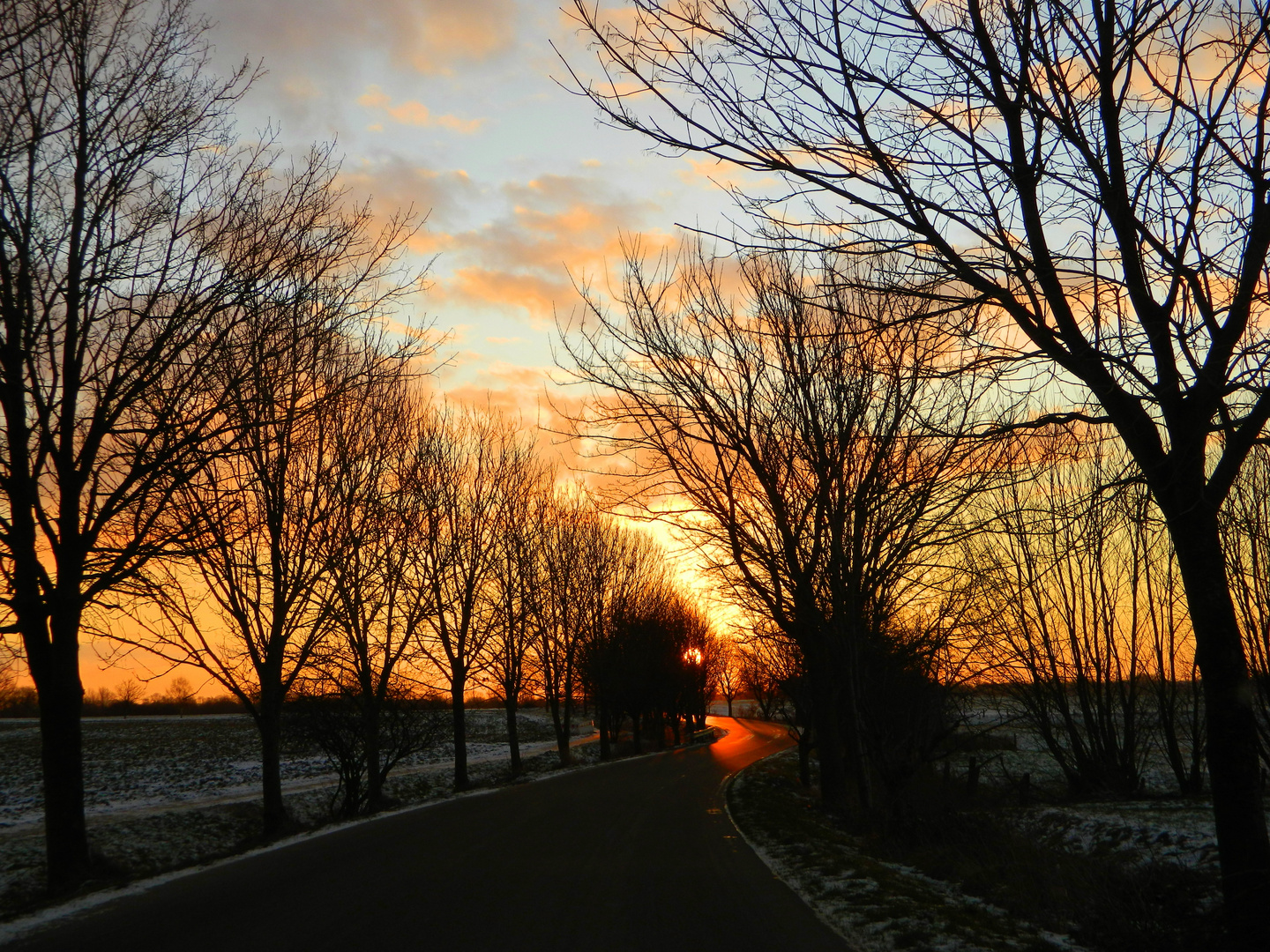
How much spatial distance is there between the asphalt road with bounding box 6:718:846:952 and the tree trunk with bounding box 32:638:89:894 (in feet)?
4.64

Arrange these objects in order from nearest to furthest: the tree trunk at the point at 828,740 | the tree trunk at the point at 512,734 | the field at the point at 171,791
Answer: the field at the point at 171,791, the tree trunk at the point at 828,740, the tree trunk at the point at 512,734

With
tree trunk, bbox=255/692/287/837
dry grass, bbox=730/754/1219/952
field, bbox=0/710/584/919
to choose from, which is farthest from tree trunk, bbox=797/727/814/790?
tree trunk, bbox=255/692/287/837

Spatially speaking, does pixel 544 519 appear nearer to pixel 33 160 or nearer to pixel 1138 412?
pixel 33 160

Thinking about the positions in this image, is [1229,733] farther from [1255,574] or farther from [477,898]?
[1255,574]

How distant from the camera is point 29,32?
9117 mm

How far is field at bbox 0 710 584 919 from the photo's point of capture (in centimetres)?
1548

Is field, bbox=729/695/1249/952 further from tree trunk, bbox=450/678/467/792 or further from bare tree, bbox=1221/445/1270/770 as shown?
tree trunk, bbox=450/678/467/792

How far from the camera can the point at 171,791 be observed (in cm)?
2845

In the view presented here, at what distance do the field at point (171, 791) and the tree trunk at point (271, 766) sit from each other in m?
0.82

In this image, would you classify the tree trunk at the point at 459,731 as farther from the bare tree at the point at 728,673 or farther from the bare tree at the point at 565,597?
the bare tree at the point at 728,673

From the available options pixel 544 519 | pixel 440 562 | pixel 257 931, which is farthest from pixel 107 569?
pixel 544 519

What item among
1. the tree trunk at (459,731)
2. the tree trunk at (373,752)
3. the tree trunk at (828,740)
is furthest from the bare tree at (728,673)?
the tree trunk at (828,740)

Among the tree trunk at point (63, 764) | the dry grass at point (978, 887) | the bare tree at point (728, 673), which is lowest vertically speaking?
the bare tree at point (728, 673)

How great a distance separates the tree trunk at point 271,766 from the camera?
15.9 meters
